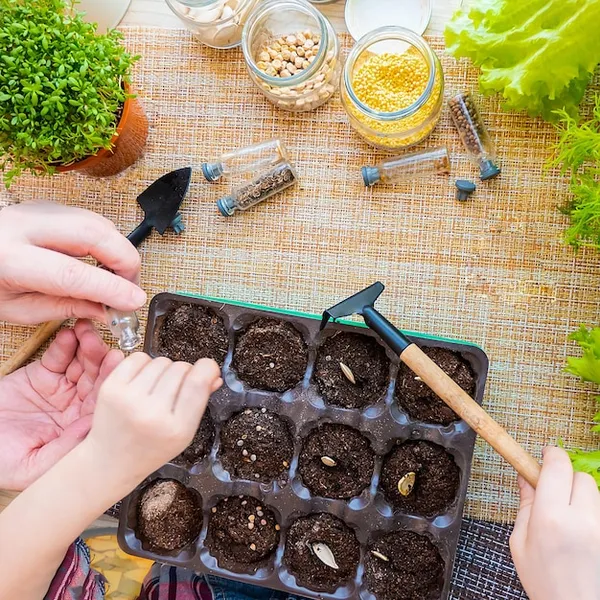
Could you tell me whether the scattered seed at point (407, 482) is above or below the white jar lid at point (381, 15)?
below

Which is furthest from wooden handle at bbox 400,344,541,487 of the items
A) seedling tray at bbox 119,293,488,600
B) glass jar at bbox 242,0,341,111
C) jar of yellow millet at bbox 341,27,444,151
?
glass jar at bbox 242,0,341,111

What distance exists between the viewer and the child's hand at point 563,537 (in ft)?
3.28

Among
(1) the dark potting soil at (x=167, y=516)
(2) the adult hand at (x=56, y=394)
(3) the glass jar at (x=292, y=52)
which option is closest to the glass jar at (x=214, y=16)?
(3) the glass jar at (x=292, y=52)

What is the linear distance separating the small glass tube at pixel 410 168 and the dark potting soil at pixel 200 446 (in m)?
0.58

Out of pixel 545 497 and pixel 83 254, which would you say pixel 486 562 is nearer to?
pixel 545 497

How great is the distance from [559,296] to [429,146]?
0.40 m

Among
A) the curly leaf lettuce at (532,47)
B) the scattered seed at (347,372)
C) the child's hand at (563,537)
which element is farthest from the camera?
the scattered seed at (347,372)

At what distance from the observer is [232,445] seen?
1.28 m

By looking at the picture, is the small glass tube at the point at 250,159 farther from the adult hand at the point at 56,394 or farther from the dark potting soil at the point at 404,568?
the dark potting soil at the point at 404,568

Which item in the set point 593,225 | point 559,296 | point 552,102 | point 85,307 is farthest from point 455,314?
point 85,307

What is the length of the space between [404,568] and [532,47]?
975mm

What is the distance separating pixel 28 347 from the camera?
1.44 m

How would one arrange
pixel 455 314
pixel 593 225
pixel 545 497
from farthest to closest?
pixel 455 314, pixel 593 225, pixel 545 497

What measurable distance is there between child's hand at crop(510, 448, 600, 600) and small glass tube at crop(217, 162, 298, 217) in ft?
2.43
